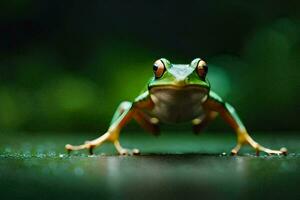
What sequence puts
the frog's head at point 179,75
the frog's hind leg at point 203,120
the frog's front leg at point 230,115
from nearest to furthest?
1. the frog's head at point 179,75
2. the frog's front leg at point 230,115
3. the frog's hind leg at point 203,120

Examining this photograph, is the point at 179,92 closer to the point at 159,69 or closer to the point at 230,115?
the point at 159,69

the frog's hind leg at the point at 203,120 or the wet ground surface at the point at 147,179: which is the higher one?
the frog's hind leg at the point at 203,120

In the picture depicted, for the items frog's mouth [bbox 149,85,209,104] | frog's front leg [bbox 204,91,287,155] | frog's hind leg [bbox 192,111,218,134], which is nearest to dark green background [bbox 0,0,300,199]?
frog's hind leg [bbox 192,111,218,134]

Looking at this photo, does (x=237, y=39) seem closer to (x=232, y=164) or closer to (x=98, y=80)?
(x=98, y=80)

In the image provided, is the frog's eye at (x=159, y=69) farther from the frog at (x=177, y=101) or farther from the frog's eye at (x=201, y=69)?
the frog's eye at (x=201, y=69)

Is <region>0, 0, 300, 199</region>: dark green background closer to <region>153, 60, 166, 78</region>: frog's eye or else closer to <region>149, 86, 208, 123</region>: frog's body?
<region>149, 86, 208, 123</region>: frog's body

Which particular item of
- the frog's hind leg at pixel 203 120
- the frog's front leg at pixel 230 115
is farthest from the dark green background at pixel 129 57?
the frog's front leg at pixel 230 115

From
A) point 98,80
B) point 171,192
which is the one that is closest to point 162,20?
point 98,80
